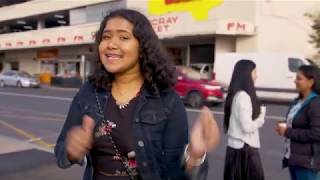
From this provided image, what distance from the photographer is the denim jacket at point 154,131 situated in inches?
83.0

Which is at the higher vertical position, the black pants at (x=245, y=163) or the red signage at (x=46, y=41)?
the red signage at (x=46, y=41)

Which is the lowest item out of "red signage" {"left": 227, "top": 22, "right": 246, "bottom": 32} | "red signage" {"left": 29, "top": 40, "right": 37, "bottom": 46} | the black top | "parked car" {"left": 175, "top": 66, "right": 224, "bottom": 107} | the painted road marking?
the painted road marking

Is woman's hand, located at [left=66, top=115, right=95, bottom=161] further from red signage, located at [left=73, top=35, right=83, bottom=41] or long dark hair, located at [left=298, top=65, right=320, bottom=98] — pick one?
red signage, located at [left=73, top=35, right=83, bottom=41]

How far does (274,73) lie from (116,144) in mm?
18182

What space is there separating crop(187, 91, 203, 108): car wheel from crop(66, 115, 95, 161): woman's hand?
52.2 ft

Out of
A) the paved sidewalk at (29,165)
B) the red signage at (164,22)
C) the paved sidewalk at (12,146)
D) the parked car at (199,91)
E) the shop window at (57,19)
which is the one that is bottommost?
the paved sidewalk at (12,146)

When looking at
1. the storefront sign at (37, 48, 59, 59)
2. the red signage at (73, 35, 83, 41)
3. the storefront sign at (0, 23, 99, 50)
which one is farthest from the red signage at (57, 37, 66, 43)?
the storefront sign at (37, 48, 59, 59)

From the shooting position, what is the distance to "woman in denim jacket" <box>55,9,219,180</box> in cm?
210

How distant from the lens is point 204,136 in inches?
79.0

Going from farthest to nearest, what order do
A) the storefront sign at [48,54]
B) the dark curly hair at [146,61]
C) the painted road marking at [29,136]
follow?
the storefront sign at [48,54], the painted road marking at [29,136], the dark curly hair at [146,61]

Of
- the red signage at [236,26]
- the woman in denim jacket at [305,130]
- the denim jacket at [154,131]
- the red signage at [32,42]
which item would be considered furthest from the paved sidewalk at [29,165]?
the red signage at [32,42]

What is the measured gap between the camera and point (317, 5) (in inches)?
1086

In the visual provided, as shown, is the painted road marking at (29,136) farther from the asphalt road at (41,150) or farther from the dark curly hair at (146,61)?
the dark curly hair at (146,61)

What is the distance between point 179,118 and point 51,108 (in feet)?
49.9
